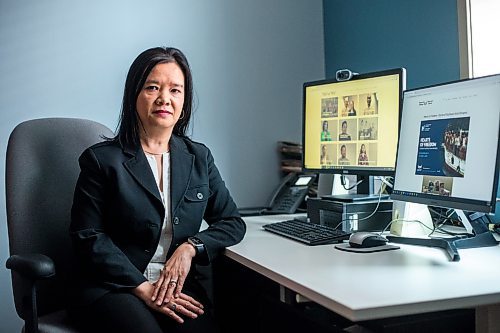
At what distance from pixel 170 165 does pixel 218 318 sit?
674mm

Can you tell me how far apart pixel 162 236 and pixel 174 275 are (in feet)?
0.50

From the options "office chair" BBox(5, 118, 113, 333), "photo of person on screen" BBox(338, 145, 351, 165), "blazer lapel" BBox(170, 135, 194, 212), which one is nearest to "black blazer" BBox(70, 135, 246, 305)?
"blazer lapel" BBox(170, 135, 194, 212)

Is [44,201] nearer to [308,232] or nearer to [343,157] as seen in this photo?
[308,232]

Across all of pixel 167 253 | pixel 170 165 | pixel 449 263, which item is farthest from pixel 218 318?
pixel 449 263

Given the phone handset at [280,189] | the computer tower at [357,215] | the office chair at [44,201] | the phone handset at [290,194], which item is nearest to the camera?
the office chair at [44,201]

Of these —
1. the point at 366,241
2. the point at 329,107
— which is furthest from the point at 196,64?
the point at 366,241

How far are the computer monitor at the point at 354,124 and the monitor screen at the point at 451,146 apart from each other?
10cm

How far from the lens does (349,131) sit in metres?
2.05

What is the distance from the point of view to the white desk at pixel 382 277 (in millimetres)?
1107

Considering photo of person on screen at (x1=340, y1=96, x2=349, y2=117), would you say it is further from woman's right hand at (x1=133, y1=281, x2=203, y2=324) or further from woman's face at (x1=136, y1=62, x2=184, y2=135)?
woman's right hand at (x1=133, y1=281, x2=203, y2=324)

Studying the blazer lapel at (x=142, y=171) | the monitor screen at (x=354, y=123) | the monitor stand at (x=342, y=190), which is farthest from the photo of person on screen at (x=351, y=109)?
the blazer lapel at (x=142, y=171)

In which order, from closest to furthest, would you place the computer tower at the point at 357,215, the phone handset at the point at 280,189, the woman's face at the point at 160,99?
the woman's face at the point at 160,99, the computer tower at the point at 357,215, the phone handset at the point at 280,189

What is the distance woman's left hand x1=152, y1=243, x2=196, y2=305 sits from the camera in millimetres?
1636

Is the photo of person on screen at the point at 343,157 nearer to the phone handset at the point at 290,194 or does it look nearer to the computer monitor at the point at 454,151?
the computer monitor at the point at 454,151
